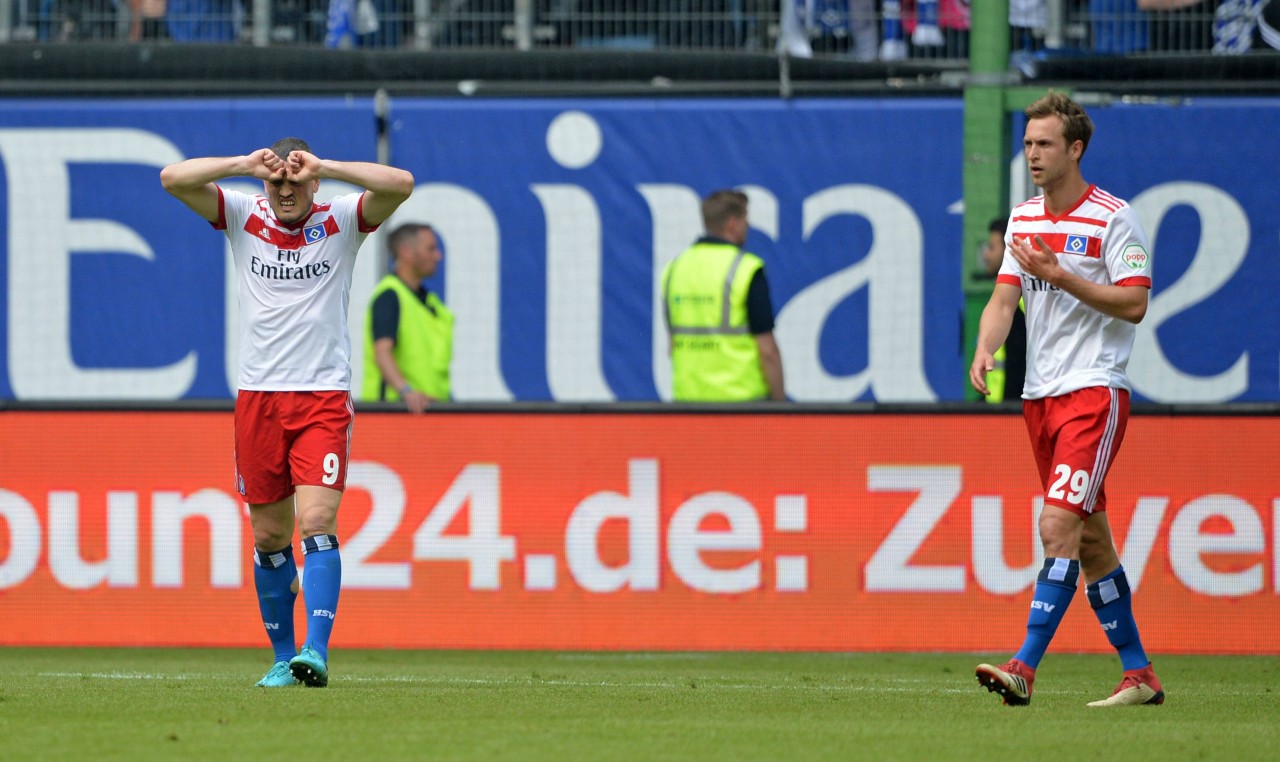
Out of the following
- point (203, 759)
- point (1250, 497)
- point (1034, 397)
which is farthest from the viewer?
point (1250, 497)

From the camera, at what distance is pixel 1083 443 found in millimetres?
6223

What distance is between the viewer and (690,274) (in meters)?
10.4

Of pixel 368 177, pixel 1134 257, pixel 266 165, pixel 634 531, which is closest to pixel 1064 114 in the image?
pixel 1134 257

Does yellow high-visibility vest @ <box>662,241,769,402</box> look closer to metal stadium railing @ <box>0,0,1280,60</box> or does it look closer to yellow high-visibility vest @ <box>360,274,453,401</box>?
yellow high-visibility vest @ <box>360,274,453,401</box>

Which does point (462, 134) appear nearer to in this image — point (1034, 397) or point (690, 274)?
point (690, 274)

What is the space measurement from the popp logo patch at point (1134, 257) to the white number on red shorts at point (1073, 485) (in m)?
0.68

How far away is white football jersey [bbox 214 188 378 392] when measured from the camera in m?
6.78

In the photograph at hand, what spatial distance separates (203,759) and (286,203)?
2.48 meters

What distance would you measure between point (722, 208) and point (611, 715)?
4.92 m

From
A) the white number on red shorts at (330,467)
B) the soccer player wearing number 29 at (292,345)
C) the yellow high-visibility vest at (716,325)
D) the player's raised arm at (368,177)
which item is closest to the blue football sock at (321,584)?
the soccer player wearing number 29 at (292,345)

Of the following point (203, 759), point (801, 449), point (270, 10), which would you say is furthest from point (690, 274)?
point (203, 759)

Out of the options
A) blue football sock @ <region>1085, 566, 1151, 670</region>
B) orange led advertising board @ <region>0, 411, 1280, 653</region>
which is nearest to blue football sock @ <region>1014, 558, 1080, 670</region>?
blue football sock @ <region>1085, 566, 1151, 670</region>

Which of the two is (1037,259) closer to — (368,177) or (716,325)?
(368,177)

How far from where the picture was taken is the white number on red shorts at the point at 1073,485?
6191mm
